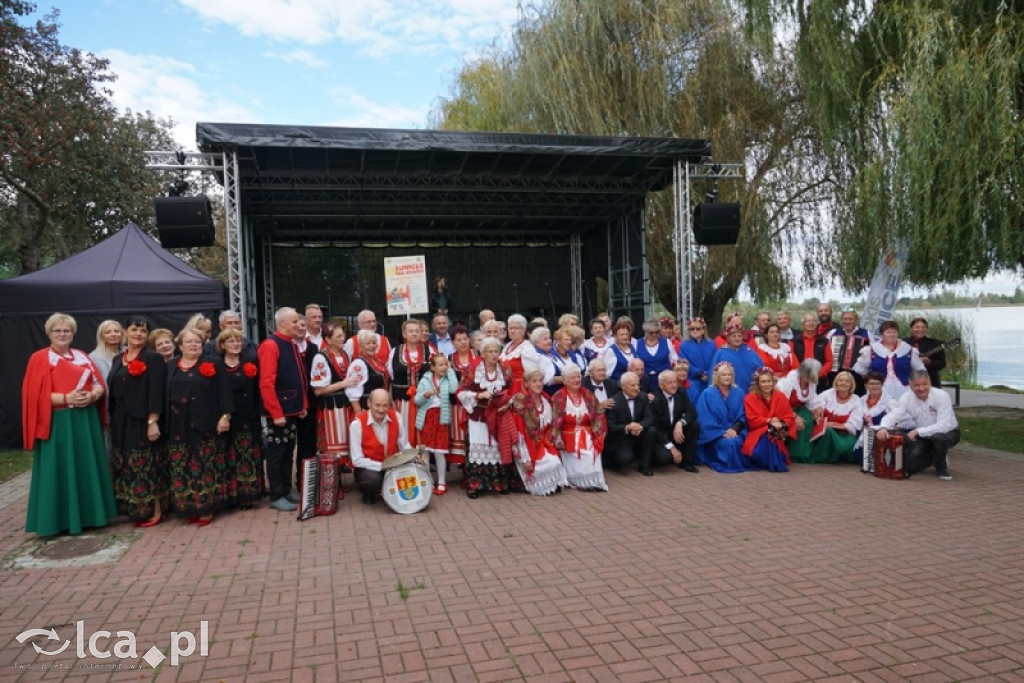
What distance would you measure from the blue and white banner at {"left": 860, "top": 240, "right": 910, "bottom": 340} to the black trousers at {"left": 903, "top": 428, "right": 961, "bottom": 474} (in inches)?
113

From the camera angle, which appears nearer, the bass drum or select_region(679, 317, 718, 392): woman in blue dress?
the bass drum

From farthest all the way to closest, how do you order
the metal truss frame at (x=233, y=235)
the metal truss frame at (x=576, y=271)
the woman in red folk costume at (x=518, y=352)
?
the metal truss frame at (x=576, y=271)
the metal truss frame at (x=233, y=235)
the woman in red folk costume at (x=518, y=352)

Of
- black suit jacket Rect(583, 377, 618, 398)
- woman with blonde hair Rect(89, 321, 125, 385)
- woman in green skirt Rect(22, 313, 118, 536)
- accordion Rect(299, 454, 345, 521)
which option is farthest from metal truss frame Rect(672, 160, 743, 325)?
woman in green skirt Rect(22, 313, 118, 536)

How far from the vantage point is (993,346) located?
57.9 feet

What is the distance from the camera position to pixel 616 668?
10.2 feet

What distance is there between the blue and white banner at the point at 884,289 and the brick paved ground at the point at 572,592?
4.28m

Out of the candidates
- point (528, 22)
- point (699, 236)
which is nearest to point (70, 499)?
point (699, 236)

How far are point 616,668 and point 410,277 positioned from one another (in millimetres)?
9559

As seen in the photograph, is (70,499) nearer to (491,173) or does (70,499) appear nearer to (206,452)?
(206,452)

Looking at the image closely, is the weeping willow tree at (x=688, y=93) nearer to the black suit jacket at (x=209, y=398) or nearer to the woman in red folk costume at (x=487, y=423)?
the woman in red folk costume at (x=487, y=423)

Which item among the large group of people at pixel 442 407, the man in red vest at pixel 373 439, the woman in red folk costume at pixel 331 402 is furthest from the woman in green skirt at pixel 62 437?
the man in red vest at pixel 373 439

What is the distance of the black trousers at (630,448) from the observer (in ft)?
23.2

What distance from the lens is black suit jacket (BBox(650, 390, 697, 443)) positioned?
727cm

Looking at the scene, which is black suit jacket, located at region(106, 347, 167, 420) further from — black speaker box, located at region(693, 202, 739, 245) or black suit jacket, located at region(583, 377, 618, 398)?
black speaker box, located at region(693, 202, 739, 245)
